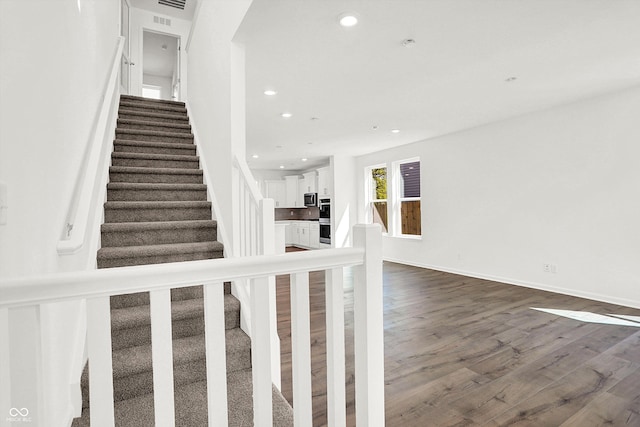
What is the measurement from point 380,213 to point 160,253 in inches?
231

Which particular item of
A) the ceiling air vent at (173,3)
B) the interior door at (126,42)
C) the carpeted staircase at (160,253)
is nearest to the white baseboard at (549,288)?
the carpeted staircase at (160,253)

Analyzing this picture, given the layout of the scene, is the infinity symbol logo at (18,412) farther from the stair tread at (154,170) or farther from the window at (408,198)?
the window at (408,198)

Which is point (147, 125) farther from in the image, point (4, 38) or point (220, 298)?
point (220, 298)

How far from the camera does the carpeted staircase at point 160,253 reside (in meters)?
1.71

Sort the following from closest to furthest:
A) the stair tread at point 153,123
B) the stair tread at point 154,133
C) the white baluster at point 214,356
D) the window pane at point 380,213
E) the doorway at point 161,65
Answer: the white baluster at point 214,356 → the stair tread at point 154,133 → the stair tread at point 153,123 → the doorway at point 161,65 → the window pane at point 380,213

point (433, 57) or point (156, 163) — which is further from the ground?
point (433, 57)

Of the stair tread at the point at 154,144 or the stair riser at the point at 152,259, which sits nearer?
the stair riser at the point at 152,259

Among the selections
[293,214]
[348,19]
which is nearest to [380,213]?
[293,214]

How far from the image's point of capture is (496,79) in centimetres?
342

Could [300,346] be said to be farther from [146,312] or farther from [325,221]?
[325,221]

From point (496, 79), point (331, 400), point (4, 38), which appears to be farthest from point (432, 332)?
point (4, 38)

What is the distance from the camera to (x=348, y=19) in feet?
7.61

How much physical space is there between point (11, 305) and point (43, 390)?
0.63ft

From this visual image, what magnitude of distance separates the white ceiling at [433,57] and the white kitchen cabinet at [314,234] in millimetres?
4340
